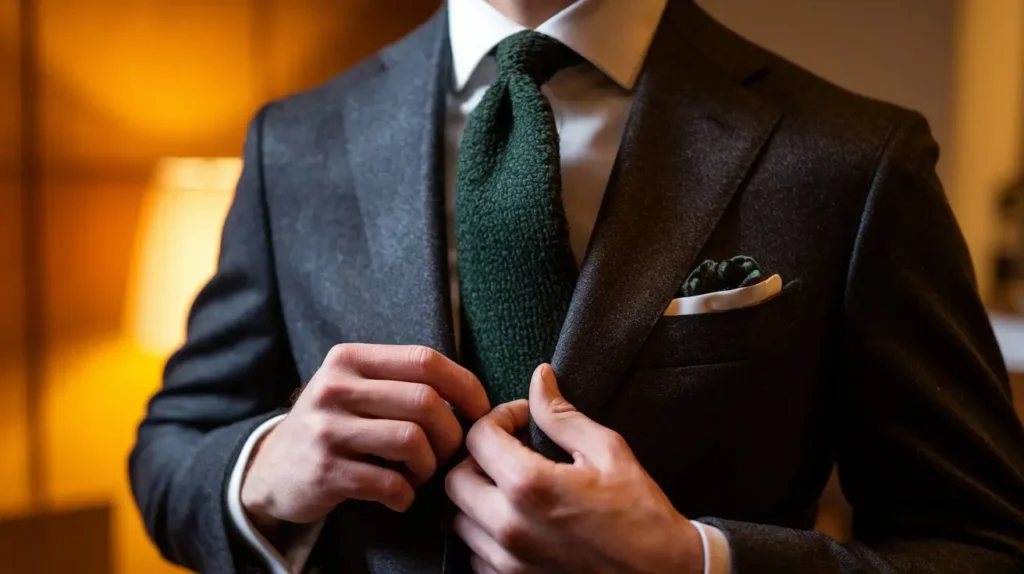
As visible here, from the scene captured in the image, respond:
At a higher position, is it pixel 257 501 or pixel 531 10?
pixel 531 10

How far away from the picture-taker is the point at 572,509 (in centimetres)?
57

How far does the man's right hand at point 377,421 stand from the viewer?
0.62 m

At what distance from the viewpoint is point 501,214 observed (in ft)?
2.18

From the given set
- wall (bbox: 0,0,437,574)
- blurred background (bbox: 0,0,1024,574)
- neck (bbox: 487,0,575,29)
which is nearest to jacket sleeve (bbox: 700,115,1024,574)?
neck (bbox: 487,0,575,29)

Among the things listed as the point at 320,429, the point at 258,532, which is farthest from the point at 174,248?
the point at 320,429

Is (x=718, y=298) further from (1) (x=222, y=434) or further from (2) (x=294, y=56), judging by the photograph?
(2) (x=294, y=56)

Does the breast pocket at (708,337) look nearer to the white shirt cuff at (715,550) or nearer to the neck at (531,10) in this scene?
the white shirt cuff at (715,550)

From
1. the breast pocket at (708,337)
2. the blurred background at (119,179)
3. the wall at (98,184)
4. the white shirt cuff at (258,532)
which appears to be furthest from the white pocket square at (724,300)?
the wall at (98,184)

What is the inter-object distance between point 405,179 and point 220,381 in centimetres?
26

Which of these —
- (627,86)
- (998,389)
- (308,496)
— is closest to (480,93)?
A: (627,86)

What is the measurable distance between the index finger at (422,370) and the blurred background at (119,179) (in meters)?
0.83

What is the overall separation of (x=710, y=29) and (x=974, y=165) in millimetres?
1787

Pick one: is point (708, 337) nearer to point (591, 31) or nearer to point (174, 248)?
point (591, 31)

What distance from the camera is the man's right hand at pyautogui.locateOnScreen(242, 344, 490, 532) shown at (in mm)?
619
